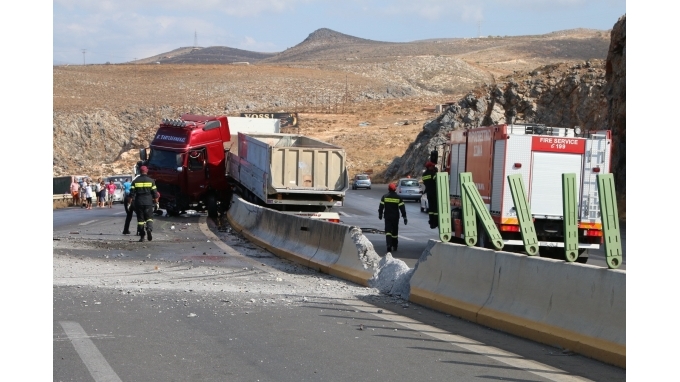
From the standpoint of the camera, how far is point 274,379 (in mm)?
7664

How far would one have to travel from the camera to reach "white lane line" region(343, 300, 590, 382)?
26.3 ft

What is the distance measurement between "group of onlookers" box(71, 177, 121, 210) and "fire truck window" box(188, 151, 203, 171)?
54.4 feet

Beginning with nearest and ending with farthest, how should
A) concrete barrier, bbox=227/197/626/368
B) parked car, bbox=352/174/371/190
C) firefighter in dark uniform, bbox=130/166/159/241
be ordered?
concrete barrier, bbox=227/197/626/368, firefighter in dark uniform, bbox=130/166/159/241, parked car, bbox=352/174/371/190

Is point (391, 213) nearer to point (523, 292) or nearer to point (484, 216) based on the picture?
point (484, 216)

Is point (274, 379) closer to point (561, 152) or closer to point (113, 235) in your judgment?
point (561, 152)

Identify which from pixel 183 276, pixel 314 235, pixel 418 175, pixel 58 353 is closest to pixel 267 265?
pixel 314 235

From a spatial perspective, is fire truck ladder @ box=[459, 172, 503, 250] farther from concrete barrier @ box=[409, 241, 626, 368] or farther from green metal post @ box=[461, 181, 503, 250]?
concrete barrier @ box=[409, 241, 626, 368]

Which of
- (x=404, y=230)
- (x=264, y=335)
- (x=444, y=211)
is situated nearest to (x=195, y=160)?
(x=404, y=230)

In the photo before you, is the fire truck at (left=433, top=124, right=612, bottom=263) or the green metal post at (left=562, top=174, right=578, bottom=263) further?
the fire truck at (left=433, top=124, right=612, bottom=263)

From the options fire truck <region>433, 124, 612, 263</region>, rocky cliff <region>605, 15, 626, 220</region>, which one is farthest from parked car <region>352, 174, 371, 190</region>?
fire truck <region>433, 124, 612, 263</region>

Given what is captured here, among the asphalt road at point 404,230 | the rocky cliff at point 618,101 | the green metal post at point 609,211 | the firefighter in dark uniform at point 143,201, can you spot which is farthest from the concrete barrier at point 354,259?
the rocky cliff at point 618,101

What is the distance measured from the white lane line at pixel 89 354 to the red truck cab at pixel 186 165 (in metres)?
21.9

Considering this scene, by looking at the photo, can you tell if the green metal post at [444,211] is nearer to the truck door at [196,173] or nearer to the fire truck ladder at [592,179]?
the fire truck ladder at [592,179]

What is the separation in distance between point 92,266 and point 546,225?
8775 mm
